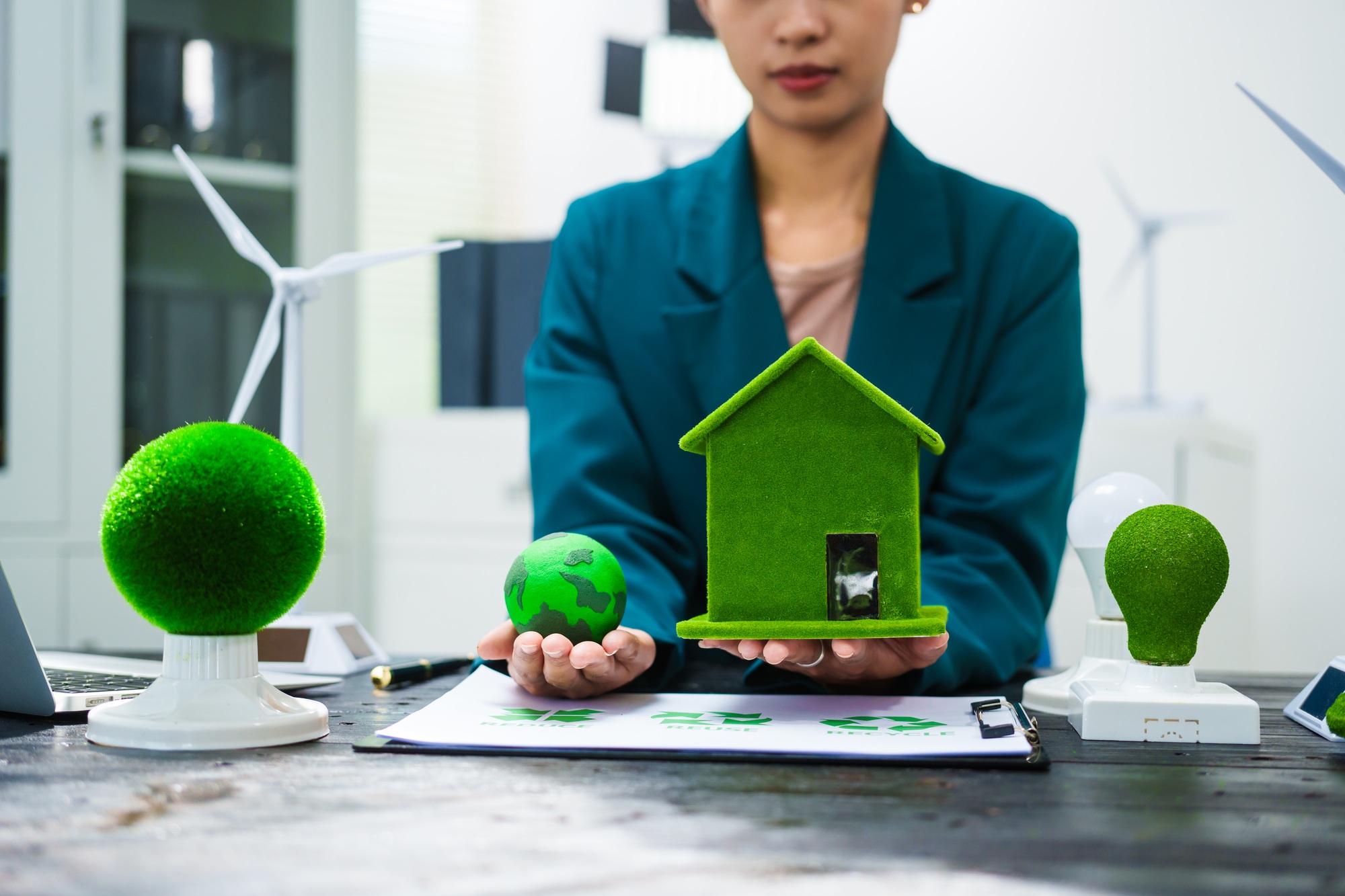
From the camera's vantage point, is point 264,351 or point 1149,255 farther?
point 1149,255

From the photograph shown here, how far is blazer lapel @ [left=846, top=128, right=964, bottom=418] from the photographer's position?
1.03m

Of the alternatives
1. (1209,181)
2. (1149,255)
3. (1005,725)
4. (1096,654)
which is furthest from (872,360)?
(1209,181)

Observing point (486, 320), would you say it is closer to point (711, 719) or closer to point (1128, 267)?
point (1128, 267)

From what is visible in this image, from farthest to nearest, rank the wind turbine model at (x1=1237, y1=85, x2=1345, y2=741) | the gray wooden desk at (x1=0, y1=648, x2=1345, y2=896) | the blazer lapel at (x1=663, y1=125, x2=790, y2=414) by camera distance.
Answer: the blazer lapel at (x1=663, y1=125, x2=790, y2=414), the wind turbine model at (x1=1237, y1=85, x2=1345, y2=741), the gray wooden desk at (x1=0, y1=648, x2=1345, y2=896)

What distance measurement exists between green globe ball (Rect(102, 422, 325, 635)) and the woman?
33 centimetres

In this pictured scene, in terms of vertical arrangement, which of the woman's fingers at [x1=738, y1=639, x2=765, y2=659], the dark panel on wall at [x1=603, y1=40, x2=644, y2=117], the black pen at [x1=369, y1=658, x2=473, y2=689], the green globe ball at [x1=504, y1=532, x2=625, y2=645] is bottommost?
the black pen at [x1=369, y1=658, x2=473, y2=689]

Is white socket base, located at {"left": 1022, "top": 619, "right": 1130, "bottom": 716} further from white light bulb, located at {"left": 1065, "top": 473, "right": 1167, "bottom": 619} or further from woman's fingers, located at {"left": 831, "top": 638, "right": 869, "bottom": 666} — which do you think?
woman's fingers, located at {"left": 831, "top": 638, "right": 869, "bottom": 666}

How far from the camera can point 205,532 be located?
0.57m

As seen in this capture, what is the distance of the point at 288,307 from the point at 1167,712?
0.72m

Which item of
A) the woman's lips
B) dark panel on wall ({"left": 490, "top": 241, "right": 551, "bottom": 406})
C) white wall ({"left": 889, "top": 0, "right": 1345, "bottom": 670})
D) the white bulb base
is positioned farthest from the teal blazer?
white wall ({"left": 889, "top": 0, "right": 1345, "bottom": 670})

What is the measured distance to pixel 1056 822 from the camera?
1.50ft

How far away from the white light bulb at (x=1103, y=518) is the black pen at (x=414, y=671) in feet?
1.59

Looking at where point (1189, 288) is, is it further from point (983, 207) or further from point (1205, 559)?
point (1205, 559)

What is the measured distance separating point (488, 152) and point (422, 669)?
7.26 feet
